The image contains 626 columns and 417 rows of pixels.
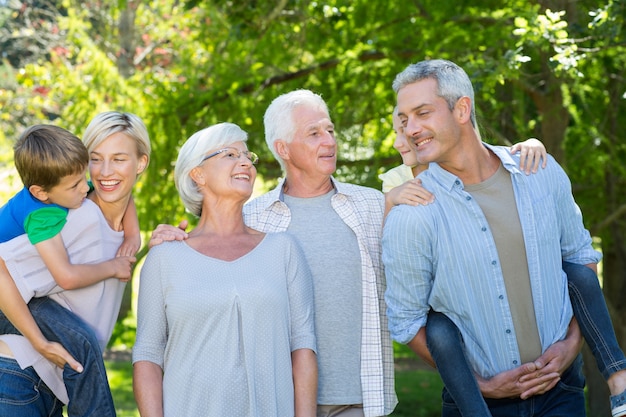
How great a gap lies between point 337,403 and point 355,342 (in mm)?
255

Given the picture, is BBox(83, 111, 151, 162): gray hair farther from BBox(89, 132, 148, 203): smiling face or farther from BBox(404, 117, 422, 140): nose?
BBox(404, 117, 422, 140): nose

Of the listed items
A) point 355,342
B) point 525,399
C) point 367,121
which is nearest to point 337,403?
point 355,342

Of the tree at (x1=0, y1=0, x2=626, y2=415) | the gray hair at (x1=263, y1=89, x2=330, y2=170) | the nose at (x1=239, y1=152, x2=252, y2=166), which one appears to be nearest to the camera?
the nose at (x1=239, y1=152, x2=252, y2=166)

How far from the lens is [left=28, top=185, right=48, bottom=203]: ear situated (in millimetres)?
3340

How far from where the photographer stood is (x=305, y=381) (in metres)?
3.24

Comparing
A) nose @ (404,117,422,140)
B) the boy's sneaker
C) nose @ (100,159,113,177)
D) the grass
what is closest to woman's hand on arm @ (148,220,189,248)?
nose @ (100,159,113,177)

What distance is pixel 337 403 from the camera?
344 centimetres

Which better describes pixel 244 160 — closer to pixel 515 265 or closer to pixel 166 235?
pixel 166 235

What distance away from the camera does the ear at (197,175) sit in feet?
11.4

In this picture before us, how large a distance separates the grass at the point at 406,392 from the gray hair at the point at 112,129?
6127 mm

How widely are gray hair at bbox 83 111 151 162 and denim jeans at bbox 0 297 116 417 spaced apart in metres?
0.71

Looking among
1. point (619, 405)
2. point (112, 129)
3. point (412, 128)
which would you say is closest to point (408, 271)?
point (412, 128)

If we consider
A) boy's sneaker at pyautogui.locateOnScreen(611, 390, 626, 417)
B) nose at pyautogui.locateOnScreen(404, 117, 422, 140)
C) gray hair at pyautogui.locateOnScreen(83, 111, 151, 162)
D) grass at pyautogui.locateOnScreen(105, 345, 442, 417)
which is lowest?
boy's sneaker at pyautogui.locateOnScreen(611, 390, 626, 417)

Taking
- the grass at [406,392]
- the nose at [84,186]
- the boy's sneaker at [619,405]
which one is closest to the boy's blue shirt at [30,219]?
the nose at [84,186]
